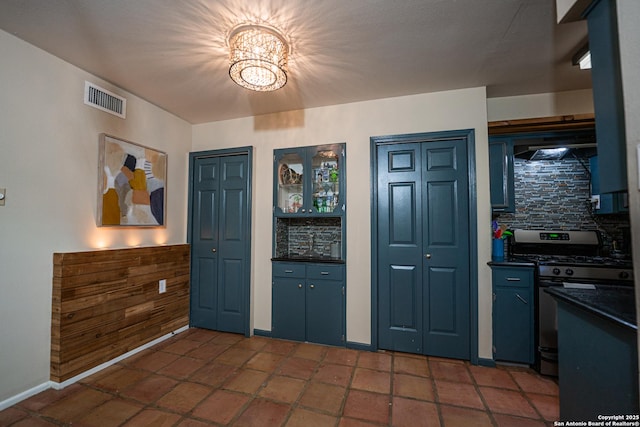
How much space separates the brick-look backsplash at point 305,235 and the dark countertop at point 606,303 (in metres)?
2.06

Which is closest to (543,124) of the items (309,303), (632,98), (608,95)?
(608,95)

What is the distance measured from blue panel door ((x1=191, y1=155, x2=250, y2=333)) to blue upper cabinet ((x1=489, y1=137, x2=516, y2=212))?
8.54 feet

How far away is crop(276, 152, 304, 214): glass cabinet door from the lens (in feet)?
10.2

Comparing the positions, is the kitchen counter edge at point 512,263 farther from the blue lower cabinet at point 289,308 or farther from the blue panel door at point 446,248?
the blue lower cabinet at point 289,308

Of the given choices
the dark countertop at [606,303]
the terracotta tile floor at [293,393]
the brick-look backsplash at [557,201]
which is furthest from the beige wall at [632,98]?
the brick-look backsplash at [557,201]

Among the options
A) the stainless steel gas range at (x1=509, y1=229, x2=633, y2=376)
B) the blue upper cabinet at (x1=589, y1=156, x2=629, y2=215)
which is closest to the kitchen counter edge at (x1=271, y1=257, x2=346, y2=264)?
the stainless steel gas range at (x1=509, y1=229, x2=633, y2=376)

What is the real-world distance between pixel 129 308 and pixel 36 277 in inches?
30.5

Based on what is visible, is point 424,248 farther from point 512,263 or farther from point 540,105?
point 540,105

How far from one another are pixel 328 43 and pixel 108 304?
9.28 feet

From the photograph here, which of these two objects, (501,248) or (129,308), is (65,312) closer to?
(129,308)

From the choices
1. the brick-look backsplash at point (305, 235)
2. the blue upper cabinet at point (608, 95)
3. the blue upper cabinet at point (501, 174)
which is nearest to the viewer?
the blue upper cabinet at point (608, 95)

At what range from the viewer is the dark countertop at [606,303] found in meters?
1.02

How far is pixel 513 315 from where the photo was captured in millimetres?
2373

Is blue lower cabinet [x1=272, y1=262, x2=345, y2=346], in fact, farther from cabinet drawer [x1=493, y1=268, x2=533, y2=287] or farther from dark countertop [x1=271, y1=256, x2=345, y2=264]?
cabinet drawer [x1=493, y1=268, x2=533, y2=287]
